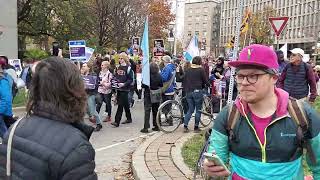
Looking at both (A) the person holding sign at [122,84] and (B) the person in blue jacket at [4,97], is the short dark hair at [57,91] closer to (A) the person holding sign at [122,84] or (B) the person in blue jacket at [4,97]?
(B) the person in blue jacket at [4,97]

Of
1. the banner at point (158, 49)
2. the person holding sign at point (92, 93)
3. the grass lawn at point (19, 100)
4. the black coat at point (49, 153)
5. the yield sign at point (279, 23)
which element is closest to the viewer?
the black coat at point (49, 153)

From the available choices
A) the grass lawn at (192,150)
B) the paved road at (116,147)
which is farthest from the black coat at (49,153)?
the paved road at (116,147)

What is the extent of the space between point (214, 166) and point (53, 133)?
848 mm

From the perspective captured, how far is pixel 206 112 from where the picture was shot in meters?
11.3

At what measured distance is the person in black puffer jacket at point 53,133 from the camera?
223 cm

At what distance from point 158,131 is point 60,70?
8272mm

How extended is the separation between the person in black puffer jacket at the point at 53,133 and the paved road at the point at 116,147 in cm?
462

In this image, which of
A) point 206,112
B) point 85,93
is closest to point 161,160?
point 206,112

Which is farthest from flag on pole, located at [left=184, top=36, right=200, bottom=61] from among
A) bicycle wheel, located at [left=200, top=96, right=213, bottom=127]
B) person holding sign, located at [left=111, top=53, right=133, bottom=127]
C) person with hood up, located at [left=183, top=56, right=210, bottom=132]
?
person with hood up, located at [left=183, top=56, right=210, bottom=132]

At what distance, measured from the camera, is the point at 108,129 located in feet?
36.8

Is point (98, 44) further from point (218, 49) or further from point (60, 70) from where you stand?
point (218, 49)

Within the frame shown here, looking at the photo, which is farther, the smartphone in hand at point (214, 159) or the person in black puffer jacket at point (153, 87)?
the person in black puffer jacket at point (153, 87)

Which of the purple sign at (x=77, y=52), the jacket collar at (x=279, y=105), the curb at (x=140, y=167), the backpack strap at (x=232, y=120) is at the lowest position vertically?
the curb at (x=140, y=167)

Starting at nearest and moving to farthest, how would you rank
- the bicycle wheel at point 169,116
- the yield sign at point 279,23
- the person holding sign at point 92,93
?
the bicycle wheel at point 169,116 < the person holding sign at point 92,93 < the yield sign at point 279,23
